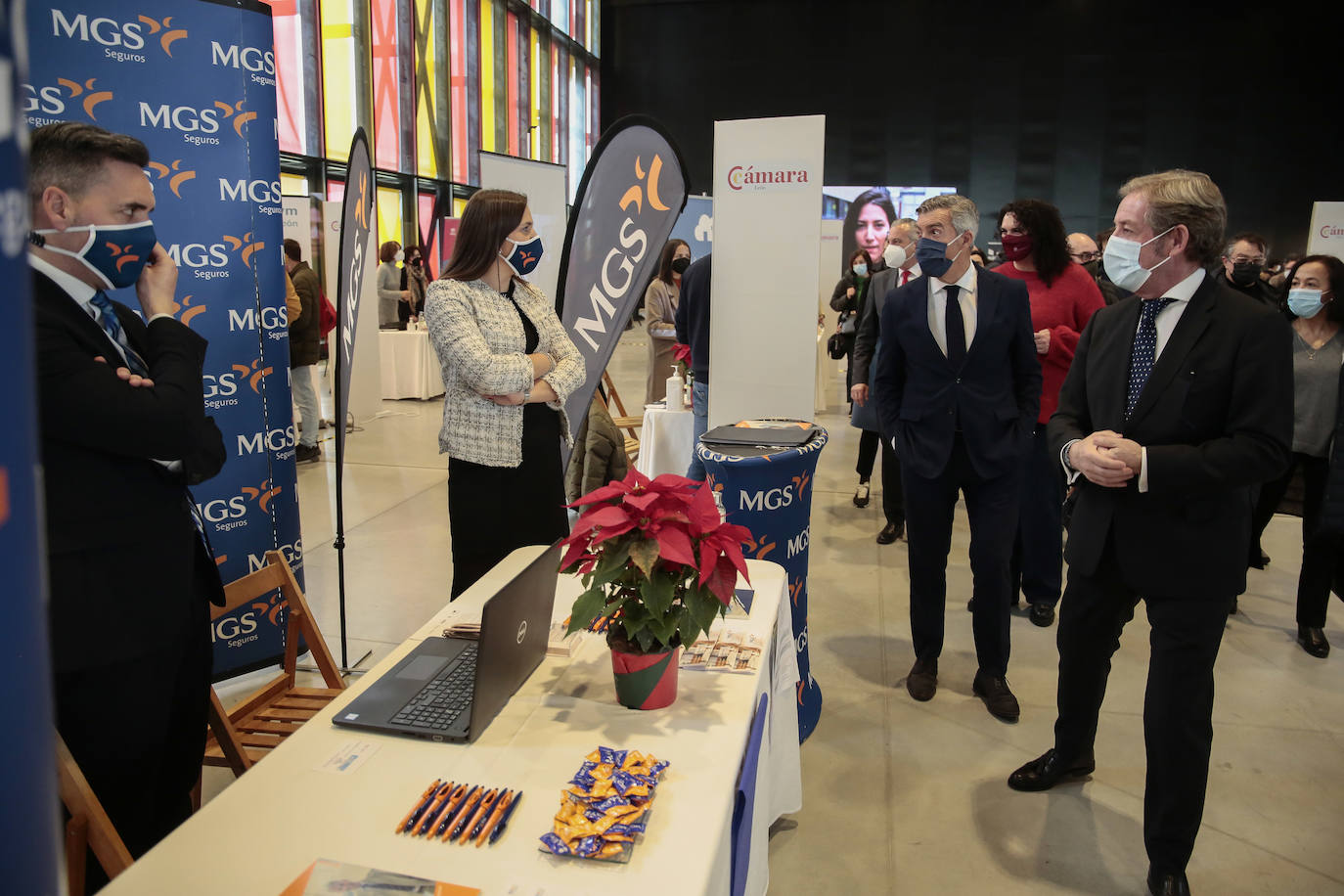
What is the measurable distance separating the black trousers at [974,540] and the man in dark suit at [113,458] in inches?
82.5

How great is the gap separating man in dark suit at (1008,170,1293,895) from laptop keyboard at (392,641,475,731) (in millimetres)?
1407

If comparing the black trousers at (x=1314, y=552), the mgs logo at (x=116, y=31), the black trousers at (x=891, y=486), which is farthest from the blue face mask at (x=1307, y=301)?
the mgs logo at (x=116, y=31)

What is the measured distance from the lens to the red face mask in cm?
346

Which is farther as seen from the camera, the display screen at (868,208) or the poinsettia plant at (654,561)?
the display screen at (868,208)

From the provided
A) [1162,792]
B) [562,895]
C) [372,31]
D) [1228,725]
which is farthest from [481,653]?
[372,31]

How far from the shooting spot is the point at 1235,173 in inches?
690

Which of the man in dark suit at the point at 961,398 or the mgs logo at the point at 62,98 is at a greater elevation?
the mgs logo at the point at 62,98

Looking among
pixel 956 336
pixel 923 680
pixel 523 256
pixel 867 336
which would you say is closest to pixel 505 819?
pixel 523 256

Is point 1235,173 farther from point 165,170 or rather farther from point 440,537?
point 165,170

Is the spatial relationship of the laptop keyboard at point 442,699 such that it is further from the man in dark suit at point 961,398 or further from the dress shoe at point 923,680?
the dress shoe at point 923,680

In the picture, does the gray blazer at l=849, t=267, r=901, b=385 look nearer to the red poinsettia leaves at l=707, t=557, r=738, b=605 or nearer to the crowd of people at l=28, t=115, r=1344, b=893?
the crowd of people at l=28, t=115, r=1344, b=893

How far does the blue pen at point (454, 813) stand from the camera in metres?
1.22

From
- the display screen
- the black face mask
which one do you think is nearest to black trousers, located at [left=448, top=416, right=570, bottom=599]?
the black face mask

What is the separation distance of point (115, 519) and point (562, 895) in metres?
1.02
